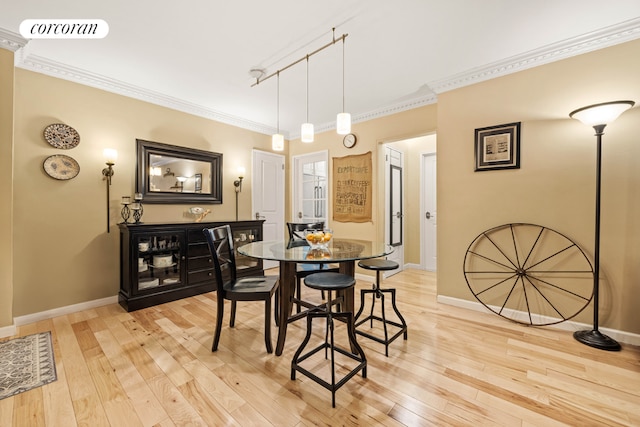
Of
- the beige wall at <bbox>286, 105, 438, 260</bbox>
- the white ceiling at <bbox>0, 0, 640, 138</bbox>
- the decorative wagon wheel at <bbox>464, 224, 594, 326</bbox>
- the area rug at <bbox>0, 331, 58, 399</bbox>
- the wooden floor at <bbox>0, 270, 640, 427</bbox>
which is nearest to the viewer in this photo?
the wooden floor at <bbox>0, 270, 640, 427</bbox>

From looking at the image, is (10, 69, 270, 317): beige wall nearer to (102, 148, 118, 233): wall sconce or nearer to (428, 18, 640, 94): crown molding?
(102, 148, 118, 233): wall sconce

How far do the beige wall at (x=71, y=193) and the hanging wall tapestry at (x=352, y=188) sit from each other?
8.10 feet

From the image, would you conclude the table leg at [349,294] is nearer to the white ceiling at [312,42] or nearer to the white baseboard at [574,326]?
the white baseboard at [574,326]

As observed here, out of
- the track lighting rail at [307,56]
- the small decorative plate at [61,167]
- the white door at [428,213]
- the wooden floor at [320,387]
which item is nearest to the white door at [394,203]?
the white door at [428,213]

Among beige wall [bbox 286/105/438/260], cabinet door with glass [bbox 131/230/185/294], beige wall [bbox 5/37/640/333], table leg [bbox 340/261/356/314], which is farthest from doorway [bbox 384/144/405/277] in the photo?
cabinet door with glass [bbox 131/230/185/294]

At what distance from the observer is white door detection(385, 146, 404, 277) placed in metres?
4.16

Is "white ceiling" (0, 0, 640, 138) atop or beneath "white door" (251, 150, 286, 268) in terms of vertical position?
atop

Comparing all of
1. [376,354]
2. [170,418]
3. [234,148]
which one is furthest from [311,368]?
[234,148]

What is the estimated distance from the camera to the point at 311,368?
185cm

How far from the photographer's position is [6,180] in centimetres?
226

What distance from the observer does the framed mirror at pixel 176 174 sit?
3314mm

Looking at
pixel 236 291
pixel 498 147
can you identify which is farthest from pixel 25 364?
→ pixel 498 147

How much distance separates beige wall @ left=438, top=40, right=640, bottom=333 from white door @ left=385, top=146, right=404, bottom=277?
1.10 metres

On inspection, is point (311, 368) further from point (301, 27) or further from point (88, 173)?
point (88, 173)
